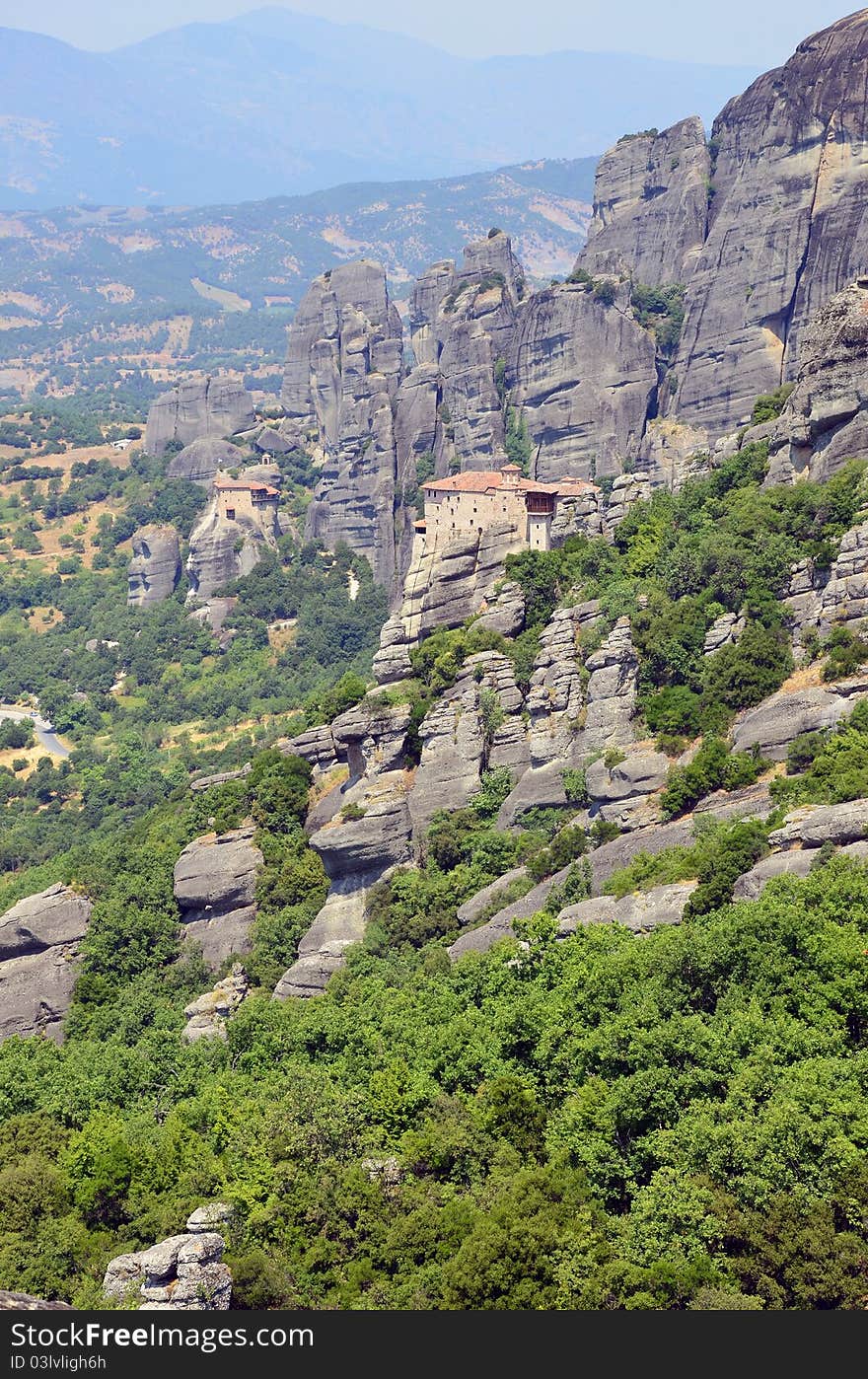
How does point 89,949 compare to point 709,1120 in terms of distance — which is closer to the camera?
point 709,1120

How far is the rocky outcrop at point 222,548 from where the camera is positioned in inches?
5217

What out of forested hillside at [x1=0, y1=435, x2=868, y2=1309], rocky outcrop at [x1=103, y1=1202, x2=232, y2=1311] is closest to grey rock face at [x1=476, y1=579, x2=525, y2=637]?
forested hillside at [x1=0, y1=435, x2=868, y2=1309]

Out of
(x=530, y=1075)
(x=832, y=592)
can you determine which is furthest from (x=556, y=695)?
(x=530, y=1075)

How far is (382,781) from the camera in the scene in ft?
199

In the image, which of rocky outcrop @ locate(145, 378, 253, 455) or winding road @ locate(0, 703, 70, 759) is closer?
winding road @ locate(0, 703, 70, 759)

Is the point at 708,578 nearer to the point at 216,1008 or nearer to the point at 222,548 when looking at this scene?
the point at 216,1008

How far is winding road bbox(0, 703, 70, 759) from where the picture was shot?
113 m

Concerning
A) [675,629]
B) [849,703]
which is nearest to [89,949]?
[675,629]

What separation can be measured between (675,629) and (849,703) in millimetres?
8767

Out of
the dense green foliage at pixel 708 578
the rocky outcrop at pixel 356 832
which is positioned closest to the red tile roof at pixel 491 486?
the dense green foliage at pixel 708 578

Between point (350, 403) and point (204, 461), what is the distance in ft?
51.1

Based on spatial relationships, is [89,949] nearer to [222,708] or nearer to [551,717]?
[551,717]

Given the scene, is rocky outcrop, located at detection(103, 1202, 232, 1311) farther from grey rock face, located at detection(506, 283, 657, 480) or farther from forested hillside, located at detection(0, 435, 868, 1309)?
grey rock face, located at detection(506, 283, 657, 480)

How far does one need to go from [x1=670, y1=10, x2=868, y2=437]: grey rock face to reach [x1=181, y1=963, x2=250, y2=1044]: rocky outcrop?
178 feet
